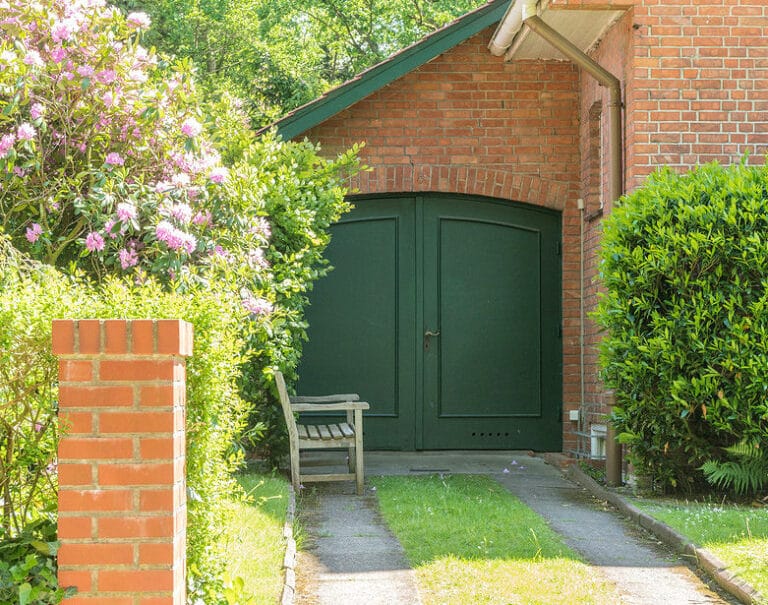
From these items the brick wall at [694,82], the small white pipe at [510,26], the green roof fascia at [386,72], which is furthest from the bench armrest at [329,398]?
the small white pipe at [510,26]

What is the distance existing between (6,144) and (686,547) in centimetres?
457

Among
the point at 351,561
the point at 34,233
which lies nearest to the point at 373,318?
the point at 34,233

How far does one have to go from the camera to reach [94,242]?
20.9ft

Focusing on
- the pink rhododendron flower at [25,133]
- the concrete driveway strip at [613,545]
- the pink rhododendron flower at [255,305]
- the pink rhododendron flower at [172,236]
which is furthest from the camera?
the pink rhododendron flower at [255,305]

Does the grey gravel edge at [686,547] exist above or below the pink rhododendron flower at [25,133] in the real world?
below

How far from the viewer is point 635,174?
28.7ft

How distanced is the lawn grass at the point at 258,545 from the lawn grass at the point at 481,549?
739 millimetres

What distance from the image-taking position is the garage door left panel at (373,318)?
10680 millimetres

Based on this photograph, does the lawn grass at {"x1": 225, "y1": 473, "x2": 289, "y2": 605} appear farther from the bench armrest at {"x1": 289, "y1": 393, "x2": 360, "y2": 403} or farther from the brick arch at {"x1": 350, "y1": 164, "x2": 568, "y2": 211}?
the brick arch at {"x1": 350, "y1": 164, "x2": 568, "y2": 211}

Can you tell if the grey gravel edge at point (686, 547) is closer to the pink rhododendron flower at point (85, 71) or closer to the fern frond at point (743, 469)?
the fern frond at point (743, 469)

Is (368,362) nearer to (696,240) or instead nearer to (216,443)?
(696,240)

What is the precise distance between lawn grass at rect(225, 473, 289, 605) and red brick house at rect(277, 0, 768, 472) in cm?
320

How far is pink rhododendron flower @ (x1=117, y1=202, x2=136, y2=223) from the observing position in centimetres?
634

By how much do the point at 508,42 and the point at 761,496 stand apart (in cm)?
474
